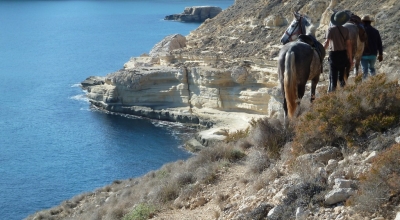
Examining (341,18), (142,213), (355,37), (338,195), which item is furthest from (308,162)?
(355,37)

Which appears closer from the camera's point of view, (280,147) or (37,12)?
(280,147)

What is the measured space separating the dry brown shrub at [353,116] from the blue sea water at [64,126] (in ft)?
61.7

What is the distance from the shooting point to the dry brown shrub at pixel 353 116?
8.33m

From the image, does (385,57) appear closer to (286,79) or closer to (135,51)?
(286,79)

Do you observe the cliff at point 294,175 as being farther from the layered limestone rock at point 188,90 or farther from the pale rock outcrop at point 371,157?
the layered limestone rock at point 188,90

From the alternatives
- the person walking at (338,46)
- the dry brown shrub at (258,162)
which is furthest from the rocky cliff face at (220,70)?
the dry brown shrub at (258,162)

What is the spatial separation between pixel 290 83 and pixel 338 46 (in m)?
1.59

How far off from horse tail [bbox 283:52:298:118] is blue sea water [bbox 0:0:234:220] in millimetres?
17580

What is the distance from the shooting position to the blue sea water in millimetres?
29663

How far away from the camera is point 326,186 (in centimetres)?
732

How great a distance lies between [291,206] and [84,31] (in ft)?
278

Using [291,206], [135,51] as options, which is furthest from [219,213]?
[135,51]

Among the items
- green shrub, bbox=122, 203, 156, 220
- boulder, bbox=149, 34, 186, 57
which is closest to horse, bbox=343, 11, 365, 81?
green shrub, bbox=122, 203, 156, 220

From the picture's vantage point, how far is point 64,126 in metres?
41.0
